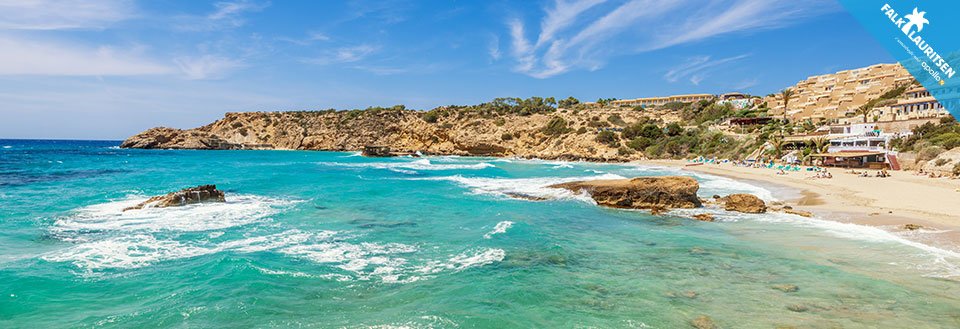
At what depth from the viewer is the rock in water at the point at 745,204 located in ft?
60.1

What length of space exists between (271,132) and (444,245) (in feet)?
337

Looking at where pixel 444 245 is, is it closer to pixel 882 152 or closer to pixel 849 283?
pixel 849 283

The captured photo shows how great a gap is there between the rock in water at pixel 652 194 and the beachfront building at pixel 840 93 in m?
46.6

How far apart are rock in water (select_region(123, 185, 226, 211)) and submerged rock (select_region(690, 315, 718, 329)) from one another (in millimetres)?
18340

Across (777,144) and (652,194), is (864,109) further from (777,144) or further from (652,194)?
(652,194)

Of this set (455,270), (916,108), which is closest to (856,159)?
(916,108)

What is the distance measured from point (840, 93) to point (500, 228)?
7270 centimetres

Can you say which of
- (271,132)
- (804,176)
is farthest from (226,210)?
(271,132)

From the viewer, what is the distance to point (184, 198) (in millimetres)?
18922

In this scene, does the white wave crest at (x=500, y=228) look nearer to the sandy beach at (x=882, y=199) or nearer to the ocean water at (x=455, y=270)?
the ocean water at (x=455, y=270)

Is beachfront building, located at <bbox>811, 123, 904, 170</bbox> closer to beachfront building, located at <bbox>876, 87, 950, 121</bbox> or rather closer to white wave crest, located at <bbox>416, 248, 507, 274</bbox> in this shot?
beachfront building, located at <bbox>876, 87, 950, 121</bbox>

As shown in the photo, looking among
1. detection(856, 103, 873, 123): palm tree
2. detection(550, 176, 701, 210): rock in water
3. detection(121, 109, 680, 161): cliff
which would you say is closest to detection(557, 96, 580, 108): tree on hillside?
detection(121, 109, 680, 161): cliff

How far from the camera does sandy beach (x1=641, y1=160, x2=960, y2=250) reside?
49.5 feet

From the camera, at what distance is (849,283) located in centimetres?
925
